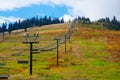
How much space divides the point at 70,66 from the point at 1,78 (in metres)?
25.7

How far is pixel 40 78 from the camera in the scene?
5562 cm

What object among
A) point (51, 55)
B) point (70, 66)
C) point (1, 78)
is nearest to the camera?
point (1, 78)

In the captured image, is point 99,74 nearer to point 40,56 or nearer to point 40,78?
point 40,78

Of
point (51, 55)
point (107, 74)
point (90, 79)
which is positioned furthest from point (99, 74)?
point (51, 55)

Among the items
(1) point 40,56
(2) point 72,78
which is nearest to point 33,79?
(2) point 72,78

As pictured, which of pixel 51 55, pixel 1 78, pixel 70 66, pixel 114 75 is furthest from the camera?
pixel 51 55

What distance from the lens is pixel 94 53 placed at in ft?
351

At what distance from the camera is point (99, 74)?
2454 inches

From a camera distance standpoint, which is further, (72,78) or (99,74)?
(99,74)

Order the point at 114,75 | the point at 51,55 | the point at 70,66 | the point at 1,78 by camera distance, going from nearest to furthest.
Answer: the point at 1,78, the point at 114,75, the point at 70,66, the point at 51,55

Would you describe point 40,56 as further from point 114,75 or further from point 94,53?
point 114,75

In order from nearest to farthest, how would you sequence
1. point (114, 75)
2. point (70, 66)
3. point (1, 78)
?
point (1, 78) → point (114, 75) → point (70, 66)

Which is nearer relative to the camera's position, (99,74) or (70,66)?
(99,74)

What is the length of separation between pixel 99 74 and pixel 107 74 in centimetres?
132
